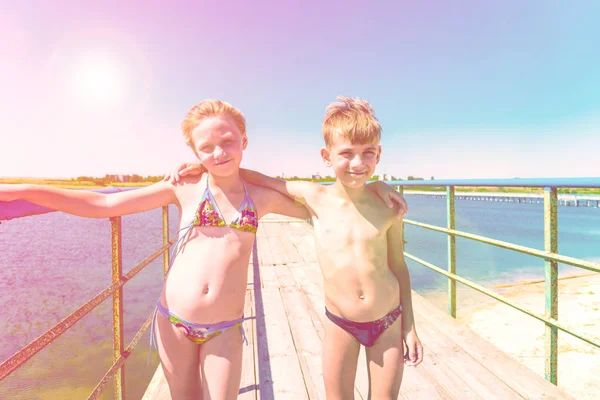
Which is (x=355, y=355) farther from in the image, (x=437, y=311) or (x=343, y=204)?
(x=437, y=311)

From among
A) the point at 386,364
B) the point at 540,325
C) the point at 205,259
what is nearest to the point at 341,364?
the point at 386,364

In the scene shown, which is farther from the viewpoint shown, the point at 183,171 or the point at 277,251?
the point at 277,251

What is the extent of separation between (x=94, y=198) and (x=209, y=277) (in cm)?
51

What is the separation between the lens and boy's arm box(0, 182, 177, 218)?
944 mm

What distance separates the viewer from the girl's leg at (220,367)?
113 cm

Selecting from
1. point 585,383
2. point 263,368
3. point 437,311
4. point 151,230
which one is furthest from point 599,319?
point 151,230

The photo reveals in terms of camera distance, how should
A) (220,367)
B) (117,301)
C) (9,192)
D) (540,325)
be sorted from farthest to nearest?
(540,325), (117,301), (220,367), (9,192)

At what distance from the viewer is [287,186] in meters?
1.41

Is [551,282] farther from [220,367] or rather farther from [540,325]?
[540,325]

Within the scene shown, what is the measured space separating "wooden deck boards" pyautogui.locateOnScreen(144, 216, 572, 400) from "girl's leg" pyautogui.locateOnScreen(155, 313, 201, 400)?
A: 0.79 metres

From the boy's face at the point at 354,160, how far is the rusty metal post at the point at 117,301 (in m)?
0.99

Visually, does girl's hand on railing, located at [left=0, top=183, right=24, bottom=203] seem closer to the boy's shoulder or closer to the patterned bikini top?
the patterned bikini top

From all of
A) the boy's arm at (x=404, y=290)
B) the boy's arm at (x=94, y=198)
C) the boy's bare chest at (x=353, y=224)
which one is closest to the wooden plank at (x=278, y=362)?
the boy's arm at (x=404, y=290)

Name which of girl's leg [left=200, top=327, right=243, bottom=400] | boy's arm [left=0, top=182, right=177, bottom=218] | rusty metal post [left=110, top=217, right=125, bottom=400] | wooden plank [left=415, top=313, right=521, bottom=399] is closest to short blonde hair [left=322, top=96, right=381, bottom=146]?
boy's arm [left=0, top=182, right=177, bottom=218]
